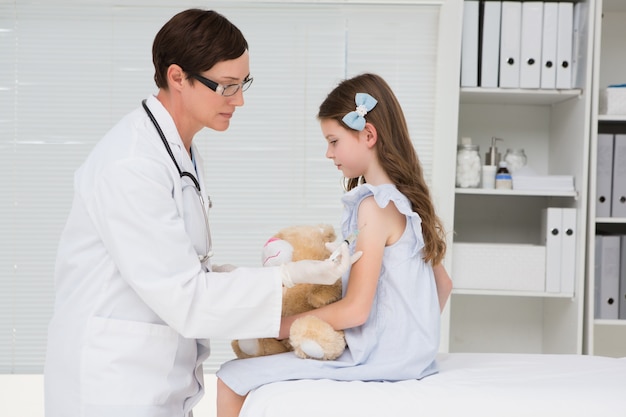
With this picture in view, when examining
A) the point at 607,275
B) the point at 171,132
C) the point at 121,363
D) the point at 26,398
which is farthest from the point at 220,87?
the point at 26,398

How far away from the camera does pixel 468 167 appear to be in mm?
2699

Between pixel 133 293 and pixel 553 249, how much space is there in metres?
1.81

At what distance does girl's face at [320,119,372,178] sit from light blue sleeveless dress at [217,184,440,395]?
3.8 inches

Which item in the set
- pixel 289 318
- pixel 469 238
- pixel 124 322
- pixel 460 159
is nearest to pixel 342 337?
pixel 289 318

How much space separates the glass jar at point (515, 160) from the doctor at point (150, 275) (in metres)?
1.54

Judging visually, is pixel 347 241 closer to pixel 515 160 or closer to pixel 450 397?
pixel 450 397

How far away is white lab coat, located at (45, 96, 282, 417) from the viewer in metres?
1.28

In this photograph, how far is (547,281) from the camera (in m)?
2.67

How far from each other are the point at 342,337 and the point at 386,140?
460mm

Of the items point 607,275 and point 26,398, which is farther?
point 26,398

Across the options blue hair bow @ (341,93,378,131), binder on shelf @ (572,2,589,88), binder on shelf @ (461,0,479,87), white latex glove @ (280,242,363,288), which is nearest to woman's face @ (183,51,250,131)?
blue hair bow @ (341,93,378,131)

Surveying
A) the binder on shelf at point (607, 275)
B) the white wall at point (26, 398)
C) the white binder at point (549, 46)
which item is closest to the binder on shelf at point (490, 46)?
the white binder at point (549, 46)

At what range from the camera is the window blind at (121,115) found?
299cm

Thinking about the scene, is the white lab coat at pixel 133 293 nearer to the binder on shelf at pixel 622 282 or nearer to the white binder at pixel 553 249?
the white binder at pixel 553 249
